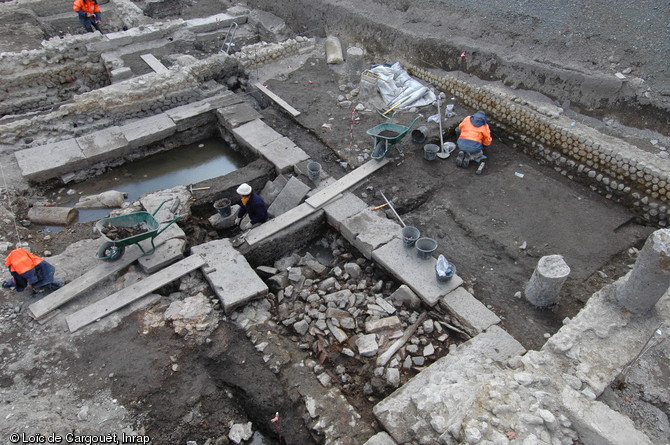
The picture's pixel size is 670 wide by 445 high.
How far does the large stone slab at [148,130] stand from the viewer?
9156 mm

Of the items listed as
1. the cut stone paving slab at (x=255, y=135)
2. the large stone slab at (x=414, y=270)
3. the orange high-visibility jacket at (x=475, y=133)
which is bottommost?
the large stone slab at (x=414, y=270)

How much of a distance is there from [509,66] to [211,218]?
7148mm

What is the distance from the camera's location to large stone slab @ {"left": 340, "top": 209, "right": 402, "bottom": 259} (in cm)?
677

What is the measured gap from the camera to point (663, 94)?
7.61m

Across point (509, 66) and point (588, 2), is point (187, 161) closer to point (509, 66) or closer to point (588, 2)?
point (509, 66)

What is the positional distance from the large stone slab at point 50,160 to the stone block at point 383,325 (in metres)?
6.89

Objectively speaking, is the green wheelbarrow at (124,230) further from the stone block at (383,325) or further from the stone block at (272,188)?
the stone block at (383,325)

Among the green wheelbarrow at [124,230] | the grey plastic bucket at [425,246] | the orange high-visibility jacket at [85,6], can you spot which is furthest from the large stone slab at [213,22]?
the grey plastic bucket at [425,246]

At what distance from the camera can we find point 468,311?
577cm

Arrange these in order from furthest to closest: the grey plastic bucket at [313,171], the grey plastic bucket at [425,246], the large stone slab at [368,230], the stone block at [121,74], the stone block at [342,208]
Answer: the stone block at [121,74] < the grey plastic bucket at [313,171] < the stone block at [342,208] < the large stone slab at [368,230] < the grey plastic bucket at [425,246]

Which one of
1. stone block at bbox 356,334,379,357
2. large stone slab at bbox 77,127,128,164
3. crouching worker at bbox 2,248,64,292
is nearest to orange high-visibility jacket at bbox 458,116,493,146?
stone block at bbox 356,334,379,357

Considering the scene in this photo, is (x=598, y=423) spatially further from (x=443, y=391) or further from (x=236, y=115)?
(x=236, y=115)

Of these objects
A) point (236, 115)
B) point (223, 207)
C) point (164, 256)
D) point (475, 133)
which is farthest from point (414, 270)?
point (236, 115)

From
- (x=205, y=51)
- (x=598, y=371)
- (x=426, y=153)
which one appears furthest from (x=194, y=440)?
(x=205, y=51)
